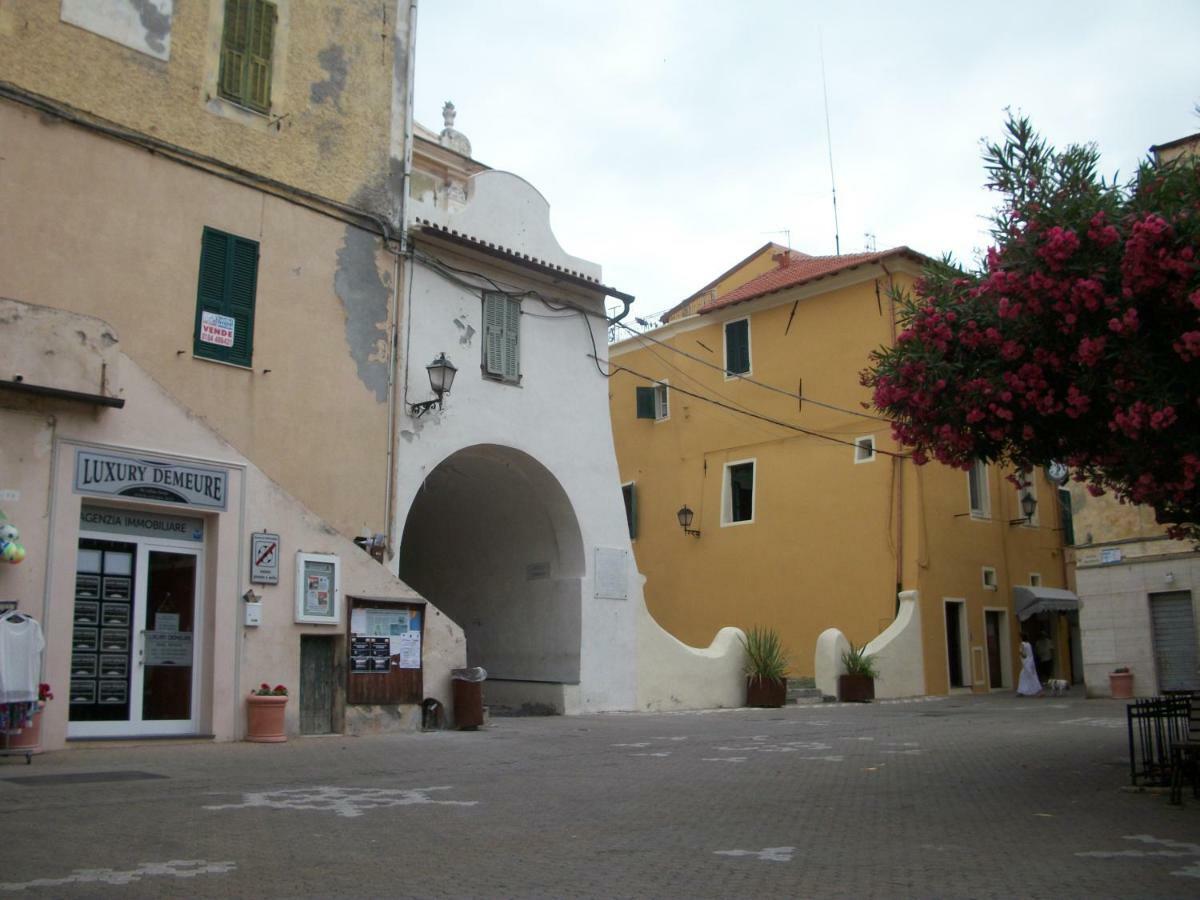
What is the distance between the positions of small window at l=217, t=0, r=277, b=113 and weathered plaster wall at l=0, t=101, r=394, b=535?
1317 millimetres

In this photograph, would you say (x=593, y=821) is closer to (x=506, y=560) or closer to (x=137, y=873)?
(x=137, y=873)

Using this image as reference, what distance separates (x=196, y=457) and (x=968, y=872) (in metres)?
10.1

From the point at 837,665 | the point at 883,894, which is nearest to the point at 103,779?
the point at 883,894

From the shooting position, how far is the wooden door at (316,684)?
1436cm

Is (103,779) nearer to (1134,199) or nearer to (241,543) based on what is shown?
(241,543)

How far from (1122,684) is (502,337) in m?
14.6

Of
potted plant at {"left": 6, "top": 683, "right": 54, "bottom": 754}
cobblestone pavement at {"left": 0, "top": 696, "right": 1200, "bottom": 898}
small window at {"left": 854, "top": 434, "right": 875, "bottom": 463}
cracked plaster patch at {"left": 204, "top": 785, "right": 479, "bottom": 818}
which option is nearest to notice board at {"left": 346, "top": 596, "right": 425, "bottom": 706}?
cobblestone pavement at {"left": 0, "top": 696, "right": 1200, "bottom": 898}

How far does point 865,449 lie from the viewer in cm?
2644

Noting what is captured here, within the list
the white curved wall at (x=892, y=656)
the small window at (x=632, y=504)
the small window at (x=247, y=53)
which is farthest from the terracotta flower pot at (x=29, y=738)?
the small window at (x=632, y=504)

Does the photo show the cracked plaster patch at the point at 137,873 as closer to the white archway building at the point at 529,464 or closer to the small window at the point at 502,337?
the white archway building at the point at 529,464

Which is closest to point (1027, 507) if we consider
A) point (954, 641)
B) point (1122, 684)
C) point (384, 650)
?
point (954, 641)

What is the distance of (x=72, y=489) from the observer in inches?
481

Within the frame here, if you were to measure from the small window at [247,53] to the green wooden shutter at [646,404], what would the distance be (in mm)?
16739

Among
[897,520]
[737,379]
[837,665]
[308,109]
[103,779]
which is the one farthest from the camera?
[737,379]
